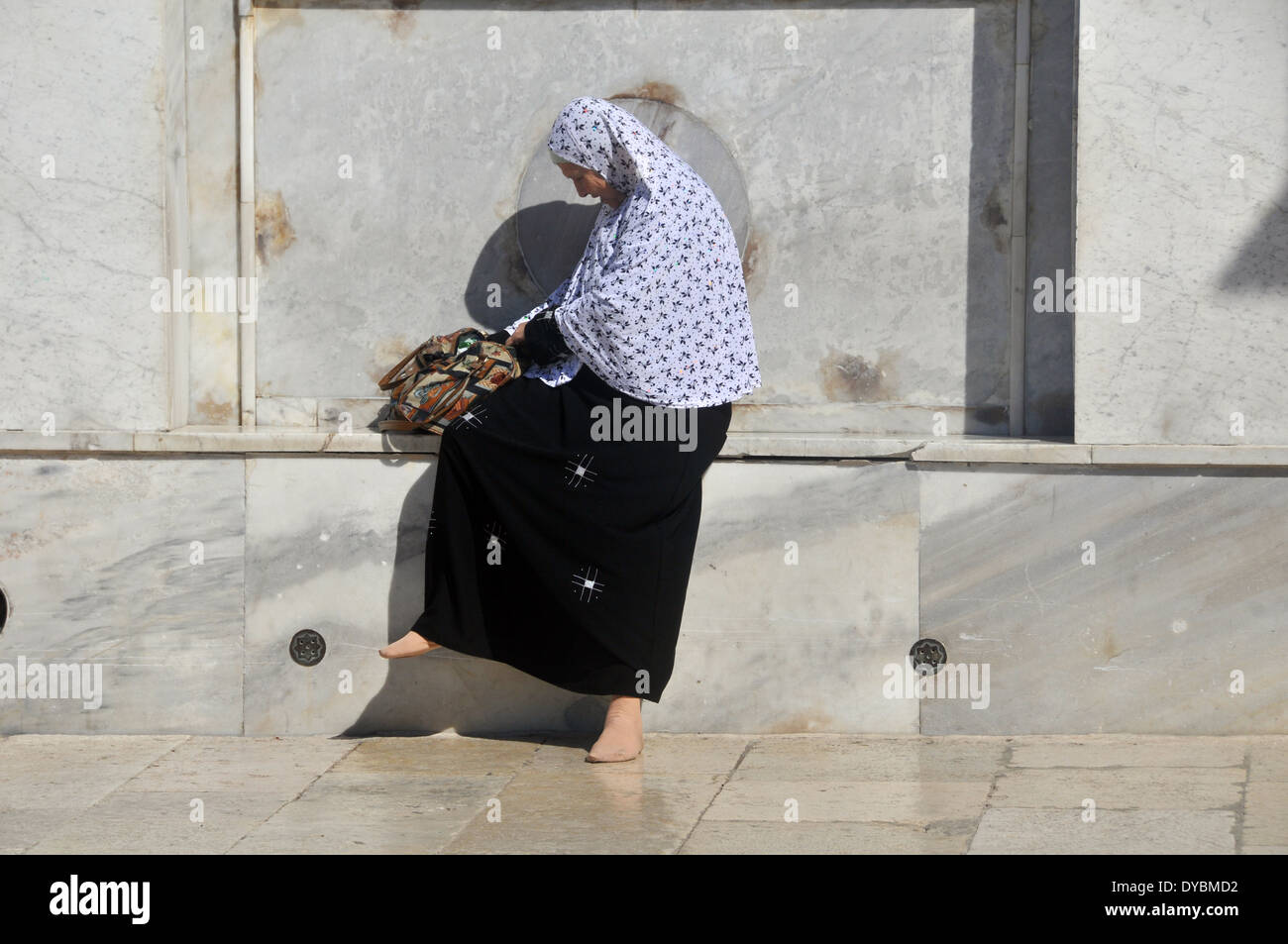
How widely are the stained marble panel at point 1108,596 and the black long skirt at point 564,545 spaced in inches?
33.5

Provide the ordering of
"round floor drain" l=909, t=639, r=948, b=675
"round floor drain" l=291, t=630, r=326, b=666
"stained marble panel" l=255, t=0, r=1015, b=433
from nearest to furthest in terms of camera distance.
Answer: "round floor drain" l=909, t=639, r=948, b=675 < "round floor drain" l=291, t=630, r=326, b=666 < "stained marble panel" l=255, t=0, r=1015, b=433

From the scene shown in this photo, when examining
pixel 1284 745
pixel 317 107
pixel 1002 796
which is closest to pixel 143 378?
pixel 317 107

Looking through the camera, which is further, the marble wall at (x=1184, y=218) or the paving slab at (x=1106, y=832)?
the marble wall at (x=1184, y=218)

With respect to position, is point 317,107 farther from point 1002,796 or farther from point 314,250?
point 1002,796

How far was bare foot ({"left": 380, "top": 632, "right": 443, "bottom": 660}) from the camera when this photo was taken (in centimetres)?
462

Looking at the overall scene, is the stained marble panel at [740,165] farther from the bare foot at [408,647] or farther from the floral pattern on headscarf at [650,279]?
the bare foot at [408,647]

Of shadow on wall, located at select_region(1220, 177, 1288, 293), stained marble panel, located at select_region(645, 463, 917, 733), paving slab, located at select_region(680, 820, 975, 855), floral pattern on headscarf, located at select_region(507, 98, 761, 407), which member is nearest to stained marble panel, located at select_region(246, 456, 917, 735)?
stained marble panel, located at select_region(645, 463, 917, 733)

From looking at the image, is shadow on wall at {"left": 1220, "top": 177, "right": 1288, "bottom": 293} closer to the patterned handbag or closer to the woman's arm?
the woman's arm

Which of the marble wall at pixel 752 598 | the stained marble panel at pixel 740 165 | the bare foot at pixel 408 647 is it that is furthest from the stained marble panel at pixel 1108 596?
the bare foot at pixel 408 647

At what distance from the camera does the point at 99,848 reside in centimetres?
377

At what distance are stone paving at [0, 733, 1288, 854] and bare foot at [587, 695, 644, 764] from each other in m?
0.04

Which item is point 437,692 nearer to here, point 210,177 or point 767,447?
point 767,447

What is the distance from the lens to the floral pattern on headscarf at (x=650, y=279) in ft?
15.3

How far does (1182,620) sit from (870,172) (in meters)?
1.81
